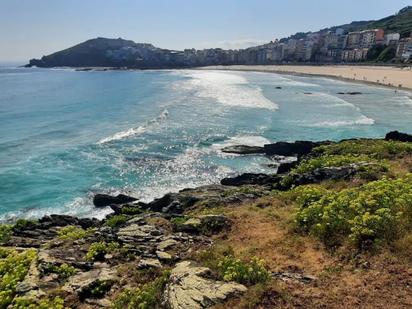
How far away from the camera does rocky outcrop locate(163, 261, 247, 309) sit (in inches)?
368

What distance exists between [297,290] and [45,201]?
22.7 metres

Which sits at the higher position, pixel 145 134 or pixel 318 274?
pixel 318 274

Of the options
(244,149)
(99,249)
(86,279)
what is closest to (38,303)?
(86,279)

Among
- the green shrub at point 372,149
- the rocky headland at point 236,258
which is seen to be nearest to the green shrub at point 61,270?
the rocky headland at point 236,258

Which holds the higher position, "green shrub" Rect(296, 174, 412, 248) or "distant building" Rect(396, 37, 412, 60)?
"green shrub" Rect(296, 174, 412, 248)

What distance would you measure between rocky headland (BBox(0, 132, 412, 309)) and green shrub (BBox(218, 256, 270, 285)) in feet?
0.09

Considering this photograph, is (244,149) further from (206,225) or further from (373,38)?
(373,38)

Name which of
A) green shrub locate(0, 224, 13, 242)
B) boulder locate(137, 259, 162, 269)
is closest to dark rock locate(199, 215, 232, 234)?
boulder locate(137, 259, 162, 269)

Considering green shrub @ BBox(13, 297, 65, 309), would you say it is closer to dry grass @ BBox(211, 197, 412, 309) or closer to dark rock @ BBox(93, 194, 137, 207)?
dry grass @ BBox(211, 197, 412, 309)

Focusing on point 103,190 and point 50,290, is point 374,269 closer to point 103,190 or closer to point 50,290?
point 50,290

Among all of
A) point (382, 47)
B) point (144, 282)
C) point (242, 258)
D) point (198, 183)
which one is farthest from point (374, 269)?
point (382, 47)

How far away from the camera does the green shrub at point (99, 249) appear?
12946mm

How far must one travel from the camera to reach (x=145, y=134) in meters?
47.5

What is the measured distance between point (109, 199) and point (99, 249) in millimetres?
13953
